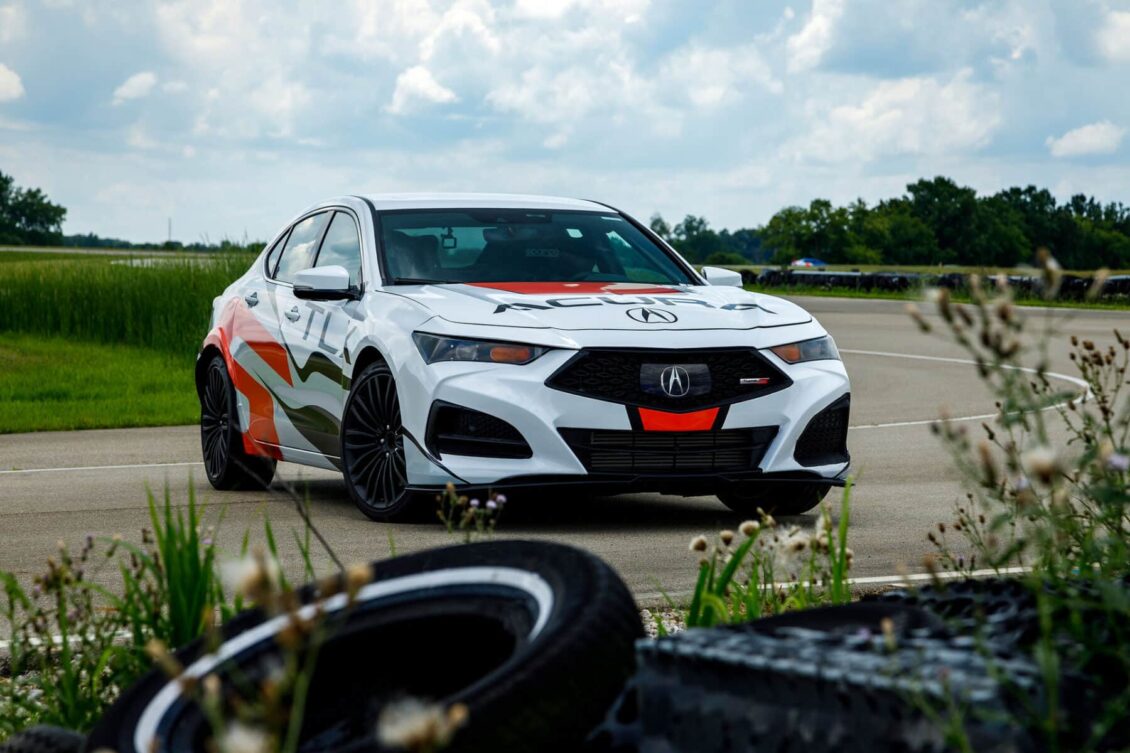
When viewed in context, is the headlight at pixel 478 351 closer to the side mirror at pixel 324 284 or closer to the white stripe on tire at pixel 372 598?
the side mirror at pixel 324 284

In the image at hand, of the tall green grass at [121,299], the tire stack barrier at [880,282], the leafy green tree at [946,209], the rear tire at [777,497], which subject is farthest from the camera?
the leafy green tree at [946,209]

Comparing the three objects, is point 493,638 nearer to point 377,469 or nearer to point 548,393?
point 548,393

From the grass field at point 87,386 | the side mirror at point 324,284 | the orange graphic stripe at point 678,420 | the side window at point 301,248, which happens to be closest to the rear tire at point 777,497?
the orange graphic stripe at point 678,420

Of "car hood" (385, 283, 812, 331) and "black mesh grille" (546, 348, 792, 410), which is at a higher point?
"car hood" (385, 283, 812, 331)

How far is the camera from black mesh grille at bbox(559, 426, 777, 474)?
7.66 m

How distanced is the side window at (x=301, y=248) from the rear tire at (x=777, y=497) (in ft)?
9.60

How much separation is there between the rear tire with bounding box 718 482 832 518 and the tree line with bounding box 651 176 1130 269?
130 m

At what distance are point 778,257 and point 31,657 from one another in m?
143

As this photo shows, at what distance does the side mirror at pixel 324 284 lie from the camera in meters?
8.53

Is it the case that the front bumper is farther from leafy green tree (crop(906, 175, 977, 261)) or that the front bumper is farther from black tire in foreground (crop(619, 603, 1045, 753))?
leafy green tree (crop(906, 175, 977, 261))

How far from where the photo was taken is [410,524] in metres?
8.18

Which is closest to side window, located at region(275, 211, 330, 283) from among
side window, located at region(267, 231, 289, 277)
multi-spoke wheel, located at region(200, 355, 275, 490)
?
side window, located at region(267, 231, 289, 277)

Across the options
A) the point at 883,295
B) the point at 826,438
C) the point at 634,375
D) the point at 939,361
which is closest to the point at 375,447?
the point at 634,375

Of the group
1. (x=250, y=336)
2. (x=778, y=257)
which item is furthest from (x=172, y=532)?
(x=778, y=257)
